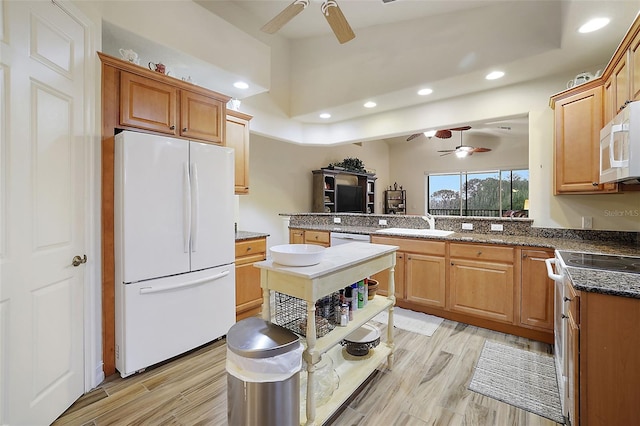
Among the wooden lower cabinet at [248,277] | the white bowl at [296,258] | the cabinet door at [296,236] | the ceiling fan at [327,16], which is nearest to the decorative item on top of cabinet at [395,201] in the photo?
the cabinet door at [296,236]

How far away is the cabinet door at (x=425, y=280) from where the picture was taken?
313 cm

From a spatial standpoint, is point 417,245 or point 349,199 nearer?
point 417,245

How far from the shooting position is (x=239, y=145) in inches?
130

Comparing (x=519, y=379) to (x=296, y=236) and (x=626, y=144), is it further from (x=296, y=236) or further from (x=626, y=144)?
(x=296, y=236)

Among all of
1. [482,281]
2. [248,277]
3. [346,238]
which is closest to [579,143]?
[482,281]

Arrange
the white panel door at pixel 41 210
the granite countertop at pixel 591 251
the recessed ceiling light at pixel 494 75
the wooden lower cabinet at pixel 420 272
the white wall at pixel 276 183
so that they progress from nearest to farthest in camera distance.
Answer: the granite countertop at pixel 591 251, the white panel door at pixel 41 210, the recessed ceiling light at pixel 494 75, the wooden lower cabinet at pixel 420 272, the white wall at pixel 276 183

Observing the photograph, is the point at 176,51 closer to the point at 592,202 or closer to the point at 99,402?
the point at 99,402

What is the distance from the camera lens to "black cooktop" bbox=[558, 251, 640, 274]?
1649 millimetres

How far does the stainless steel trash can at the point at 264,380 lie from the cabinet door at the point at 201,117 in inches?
71.8

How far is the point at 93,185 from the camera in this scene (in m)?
2.00

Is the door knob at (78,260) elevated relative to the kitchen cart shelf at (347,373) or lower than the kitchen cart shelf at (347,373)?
elevated

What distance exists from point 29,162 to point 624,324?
2.93 m

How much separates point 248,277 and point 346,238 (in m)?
1.35

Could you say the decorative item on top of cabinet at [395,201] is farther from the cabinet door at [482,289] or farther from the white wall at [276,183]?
the cabinet door at [482,289]
